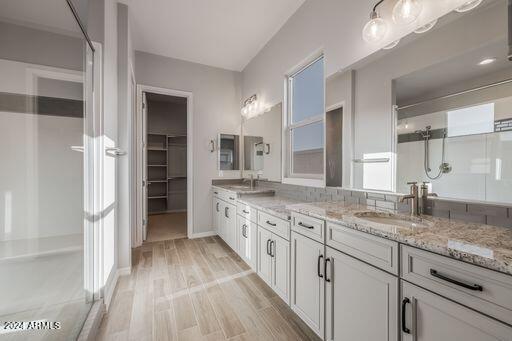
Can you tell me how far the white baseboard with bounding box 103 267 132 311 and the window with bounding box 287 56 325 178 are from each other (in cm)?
215

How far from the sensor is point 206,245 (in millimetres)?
3188

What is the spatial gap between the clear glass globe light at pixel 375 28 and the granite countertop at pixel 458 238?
4.06 ft

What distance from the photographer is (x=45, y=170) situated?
2.06 meters

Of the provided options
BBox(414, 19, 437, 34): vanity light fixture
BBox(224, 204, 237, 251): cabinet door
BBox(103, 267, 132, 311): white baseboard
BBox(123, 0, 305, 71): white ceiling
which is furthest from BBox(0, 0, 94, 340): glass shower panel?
BBox(414, 19, 437, 34): vanity light fixture

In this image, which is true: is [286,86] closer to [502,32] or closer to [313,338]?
[502,32]

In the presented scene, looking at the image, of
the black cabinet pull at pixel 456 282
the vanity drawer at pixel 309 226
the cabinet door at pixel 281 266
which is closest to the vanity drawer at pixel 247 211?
the cabinet door at pixel 281 266

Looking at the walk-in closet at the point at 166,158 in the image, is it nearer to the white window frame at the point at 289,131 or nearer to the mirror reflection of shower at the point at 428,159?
the white window frame at the point at 289,131

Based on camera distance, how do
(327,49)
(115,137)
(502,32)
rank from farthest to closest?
(115,137)
(327,49)
(502,32)

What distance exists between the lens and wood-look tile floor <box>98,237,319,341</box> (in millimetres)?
1499

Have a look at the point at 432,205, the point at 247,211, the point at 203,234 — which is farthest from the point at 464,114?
the point at 203,234

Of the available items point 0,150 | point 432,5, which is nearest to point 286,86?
point 432,5

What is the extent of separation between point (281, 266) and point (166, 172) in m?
4.70

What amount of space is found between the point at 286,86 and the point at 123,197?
235cm

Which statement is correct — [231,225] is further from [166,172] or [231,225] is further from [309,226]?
[166,172]
